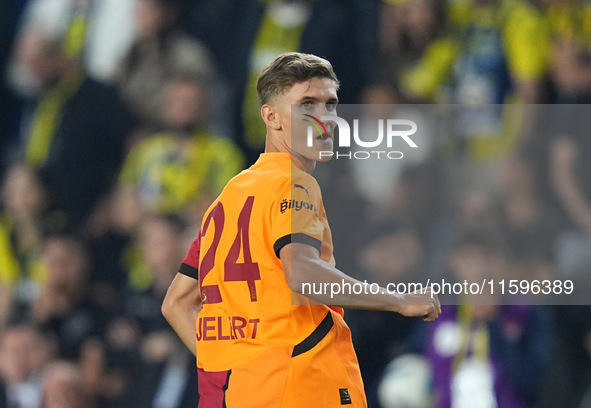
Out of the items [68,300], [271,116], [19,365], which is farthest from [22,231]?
[271,116]

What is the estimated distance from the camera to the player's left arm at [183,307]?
2.98m

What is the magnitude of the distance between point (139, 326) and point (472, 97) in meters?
2.50

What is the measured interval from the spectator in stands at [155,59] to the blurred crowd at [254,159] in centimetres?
1

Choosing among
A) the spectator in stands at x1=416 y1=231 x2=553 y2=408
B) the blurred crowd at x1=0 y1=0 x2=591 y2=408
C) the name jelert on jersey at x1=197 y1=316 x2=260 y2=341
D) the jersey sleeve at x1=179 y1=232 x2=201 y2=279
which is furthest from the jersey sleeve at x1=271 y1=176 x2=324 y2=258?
the spectator in stands at x1=416 y1=231 x2=553 y2=408

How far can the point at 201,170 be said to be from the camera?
229 inches

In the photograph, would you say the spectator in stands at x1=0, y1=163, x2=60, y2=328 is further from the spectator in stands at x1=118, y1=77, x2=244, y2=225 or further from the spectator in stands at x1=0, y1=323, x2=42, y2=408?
the spectator in stands at x1=118, y1=77, x2=244, y2=225

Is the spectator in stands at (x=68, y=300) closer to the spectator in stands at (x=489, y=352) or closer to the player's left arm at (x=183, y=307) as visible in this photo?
the spectator in stands at (x=489, y=352)

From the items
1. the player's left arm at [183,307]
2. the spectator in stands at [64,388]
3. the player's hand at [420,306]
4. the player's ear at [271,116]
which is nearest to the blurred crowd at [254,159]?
the spectator in stands at [64,388]

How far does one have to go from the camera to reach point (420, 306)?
2467mm

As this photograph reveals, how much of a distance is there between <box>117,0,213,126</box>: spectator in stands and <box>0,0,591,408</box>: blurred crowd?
14 millimetres

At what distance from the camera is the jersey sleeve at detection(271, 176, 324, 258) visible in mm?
2512

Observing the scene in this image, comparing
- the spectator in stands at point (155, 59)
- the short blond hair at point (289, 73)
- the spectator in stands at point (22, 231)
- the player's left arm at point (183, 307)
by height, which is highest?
the spectator in stands at point (155, 59)

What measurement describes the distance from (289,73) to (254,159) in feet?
10.2

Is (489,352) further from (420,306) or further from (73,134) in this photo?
(73,134)
